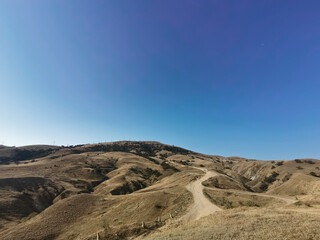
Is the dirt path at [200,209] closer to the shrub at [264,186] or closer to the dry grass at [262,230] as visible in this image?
the dry grass at [262,230]

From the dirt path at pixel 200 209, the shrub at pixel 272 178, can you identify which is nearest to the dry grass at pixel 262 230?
the dirt path at pixel 200 209

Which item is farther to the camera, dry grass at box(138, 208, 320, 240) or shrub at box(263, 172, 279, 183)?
shrub at box(263, 172, 279, 183)

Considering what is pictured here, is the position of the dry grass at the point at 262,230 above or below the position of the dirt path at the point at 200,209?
above

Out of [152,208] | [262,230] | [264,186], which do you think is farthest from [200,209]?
[264,186]

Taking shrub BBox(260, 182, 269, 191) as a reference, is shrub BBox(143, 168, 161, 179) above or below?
above

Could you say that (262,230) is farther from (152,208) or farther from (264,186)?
(264,186)

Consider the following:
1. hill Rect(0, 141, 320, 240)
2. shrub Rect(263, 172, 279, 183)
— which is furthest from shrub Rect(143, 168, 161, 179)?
shrub Rect(263, 172, 279, 183)

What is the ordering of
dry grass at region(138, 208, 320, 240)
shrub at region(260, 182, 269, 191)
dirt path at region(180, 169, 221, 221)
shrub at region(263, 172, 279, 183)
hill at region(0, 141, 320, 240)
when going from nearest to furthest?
dry grass at region(138, 208, 320, 240) < hill at region(0, 141, 320, 240) < dirt path at region(180, 169, 221, 221) < shrub at region(260, 182, 269, 191) < shrub at region(263, 172, 279, 183)

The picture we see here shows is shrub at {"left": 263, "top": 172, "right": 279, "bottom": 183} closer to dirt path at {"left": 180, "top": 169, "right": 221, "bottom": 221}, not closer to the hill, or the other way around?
the hill

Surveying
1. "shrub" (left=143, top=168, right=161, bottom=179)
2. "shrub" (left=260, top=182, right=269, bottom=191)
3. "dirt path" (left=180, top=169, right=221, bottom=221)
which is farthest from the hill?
"shrub" (left=143, top=168, right=161, bottom=179)

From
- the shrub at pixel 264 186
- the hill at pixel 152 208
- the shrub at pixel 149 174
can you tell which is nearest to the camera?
the hill at pixel 152 208

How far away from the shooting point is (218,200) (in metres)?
35.9

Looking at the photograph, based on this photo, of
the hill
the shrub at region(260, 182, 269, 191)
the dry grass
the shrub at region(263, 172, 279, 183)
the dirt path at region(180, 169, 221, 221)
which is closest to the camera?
the dry grass

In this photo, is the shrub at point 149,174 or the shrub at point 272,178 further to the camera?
the shrub at point 149,174
